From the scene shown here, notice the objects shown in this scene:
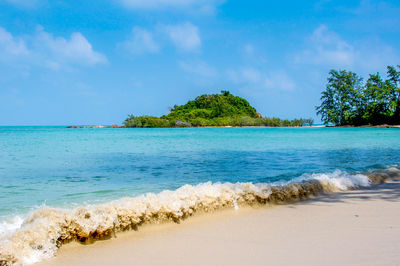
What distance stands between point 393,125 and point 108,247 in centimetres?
7627

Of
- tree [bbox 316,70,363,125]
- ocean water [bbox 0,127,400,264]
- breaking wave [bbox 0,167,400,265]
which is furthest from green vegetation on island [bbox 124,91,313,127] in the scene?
breaking wave [bbox 0,167,400,265]

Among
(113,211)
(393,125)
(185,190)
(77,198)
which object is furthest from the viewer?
(393,125)

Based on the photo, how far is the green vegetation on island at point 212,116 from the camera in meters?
96.9

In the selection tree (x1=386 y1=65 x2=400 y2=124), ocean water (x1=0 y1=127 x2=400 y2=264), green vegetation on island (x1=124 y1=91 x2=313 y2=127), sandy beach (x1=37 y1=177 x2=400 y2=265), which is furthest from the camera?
green vegetation on island (x1=124 y1=91 x2=313 y2=127)

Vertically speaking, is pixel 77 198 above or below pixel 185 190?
below

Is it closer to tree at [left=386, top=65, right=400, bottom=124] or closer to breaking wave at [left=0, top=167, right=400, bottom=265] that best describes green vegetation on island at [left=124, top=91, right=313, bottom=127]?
tree at [left=386, top=65, right=400, bottom=124]

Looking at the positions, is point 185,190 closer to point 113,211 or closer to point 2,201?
point 113,211

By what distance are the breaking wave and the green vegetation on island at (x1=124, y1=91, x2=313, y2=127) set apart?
91549mm

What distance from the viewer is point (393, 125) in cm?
6625

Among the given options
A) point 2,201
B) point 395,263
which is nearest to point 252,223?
point 395,263

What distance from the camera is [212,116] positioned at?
106m

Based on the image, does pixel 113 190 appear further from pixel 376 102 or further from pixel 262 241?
pixel 376 102

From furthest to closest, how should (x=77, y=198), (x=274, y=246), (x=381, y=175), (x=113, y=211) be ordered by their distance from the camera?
(x=381, y=175) < (x=77, y=198) < (x=113, y=211) < (x=274, y=246)

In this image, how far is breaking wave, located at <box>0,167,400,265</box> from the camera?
3.03 meters
